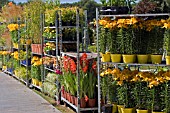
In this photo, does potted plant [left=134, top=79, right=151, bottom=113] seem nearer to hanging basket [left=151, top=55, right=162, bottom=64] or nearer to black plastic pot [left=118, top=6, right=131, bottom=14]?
hanging basket [left=151, top=55, right=162, bottom=64]

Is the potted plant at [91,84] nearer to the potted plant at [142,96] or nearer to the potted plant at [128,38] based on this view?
the potted plant at [128,38]

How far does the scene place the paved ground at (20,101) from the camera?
1009 centimetres

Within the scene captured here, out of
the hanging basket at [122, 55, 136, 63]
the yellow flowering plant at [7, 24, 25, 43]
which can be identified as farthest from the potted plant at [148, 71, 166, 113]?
the yellow flowering plant at [7, 24, 25, 43]

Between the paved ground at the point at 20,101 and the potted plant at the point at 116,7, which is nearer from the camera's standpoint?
the potted plant at the point at 116,7

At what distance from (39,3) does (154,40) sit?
6.72 m

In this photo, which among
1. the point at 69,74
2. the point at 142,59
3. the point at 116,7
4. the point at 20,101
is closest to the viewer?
the point at 142,59

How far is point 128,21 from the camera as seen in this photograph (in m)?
7.10

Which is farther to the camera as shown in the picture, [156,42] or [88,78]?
[88,78]

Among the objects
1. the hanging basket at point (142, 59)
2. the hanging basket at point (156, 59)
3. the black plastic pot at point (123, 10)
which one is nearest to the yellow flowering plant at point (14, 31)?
the black plastic pot at point (123, 10)

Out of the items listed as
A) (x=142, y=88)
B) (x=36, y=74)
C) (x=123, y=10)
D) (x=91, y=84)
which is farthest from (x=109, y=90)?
(x=36, y=74)

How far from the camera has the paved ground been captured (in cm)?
1009

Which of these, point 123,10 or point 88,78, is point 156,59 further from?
point 88,78

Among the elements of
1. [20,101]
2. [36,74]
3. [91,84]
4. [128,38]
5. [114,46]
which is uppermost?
[128,38]

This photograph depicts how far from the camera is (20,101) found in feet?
37.0
